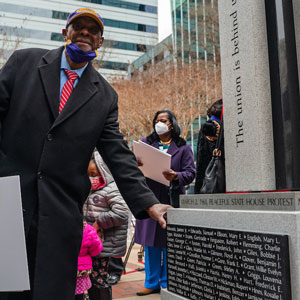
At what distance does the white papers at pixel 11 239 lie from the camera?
5.63 ft

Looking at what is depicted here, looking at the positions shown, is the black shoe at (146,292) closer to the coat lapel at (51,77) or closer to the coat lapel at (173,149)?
the coat lapel at (173,149)

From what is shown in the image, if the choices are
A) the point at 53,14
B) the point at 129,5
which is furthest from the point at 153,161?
the point at 129,5

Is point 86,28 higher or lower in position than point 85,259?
higher

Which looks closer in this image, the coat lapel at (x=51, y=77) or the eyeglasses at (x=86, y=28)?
Result: the coat lapel at (x=51, y=77)

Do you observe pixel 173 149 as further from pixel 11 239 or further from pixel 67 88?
pixel 11 239

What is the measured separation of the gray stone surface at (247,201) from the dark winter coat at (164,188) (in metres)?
1.92

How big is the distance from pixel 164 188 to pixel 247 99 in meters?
2.52

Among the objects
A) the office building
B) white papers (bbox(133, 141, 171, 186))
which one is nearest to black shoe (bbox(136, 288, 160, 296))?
white papers (bbox(133, 141, 171, 186))

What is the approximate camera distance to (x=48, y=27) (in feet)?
164

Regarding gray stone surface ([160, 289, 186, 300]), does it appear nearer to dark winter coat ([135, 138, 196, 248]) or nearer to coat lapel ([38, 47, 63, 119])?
coat lapel ([38, 47, 63, 119])

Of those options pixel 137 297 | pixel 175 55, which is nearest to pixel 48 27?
pixel 175 55

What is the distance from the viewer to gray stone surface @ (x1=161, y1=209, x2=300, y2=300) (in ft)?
6.72

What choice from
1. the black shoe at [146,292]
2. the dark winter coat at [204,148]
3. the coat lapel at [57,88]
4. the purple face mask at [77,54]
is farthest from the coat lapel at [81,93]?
the black shoe at [146,292]

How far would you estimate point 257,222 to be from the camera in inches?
90.1
